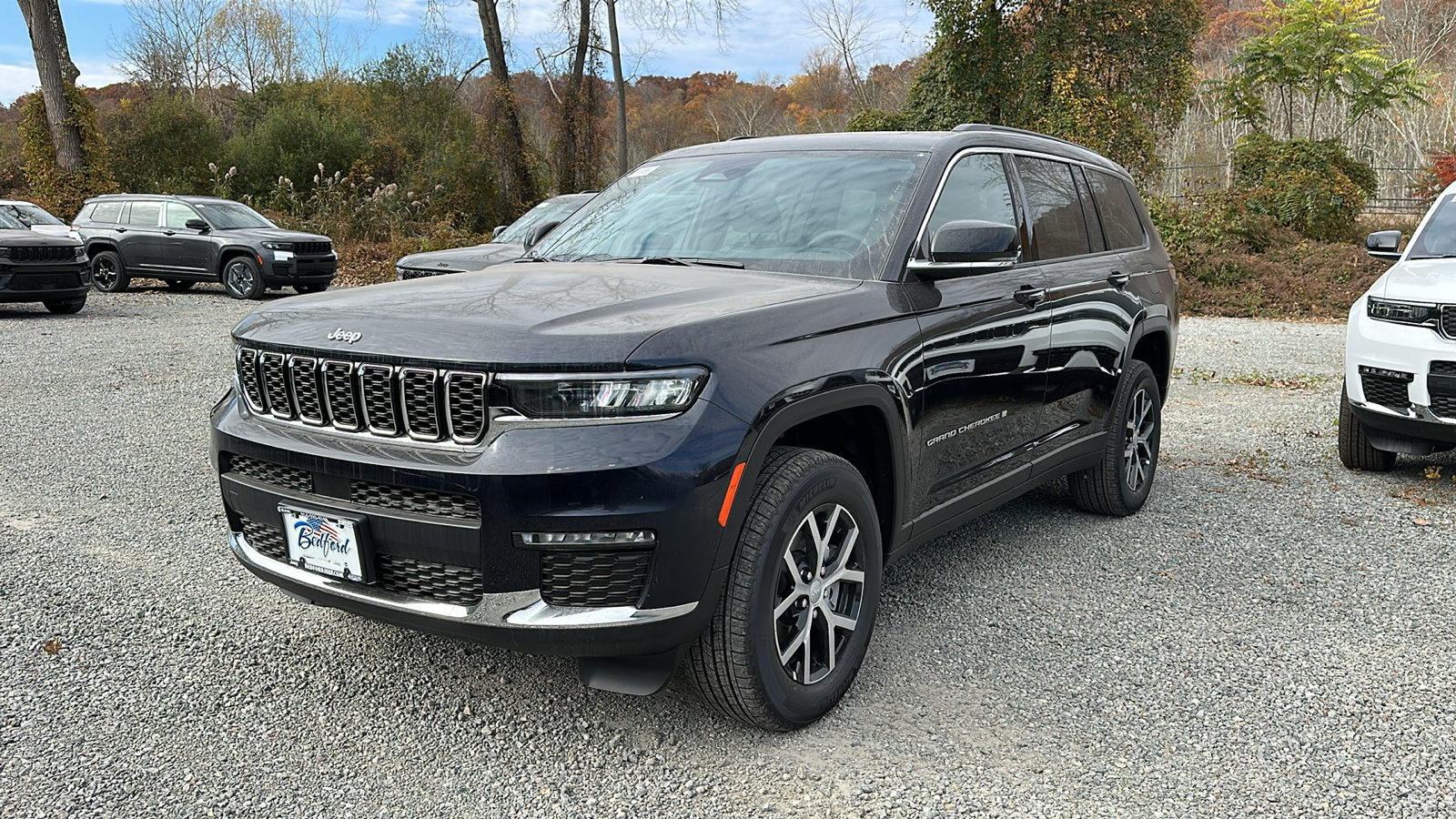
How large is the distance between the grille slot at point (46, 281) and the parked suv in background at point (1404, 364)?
15.4m

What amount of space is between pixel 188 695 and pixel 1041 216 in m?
3.71

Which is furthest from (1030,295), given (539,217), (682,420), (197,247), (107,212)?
(107,212)

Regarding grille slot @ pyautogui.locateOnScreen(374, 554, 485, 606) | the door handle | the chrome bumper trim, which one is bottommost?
the chrome bumper trim

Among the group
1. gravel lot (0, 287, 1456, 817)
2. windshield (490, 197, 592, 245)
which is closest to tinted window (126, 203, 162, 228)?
windshield (490, 197, 592, 245)

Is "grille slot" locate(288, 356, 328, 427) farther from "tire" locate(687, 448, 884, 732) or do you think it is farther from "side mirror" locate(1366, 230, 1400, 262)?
"side mirror" locate(1366, 230, 1400, 262)

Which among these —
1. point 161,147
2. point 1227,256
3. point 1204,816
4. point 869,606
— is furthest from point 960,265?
point 161,147

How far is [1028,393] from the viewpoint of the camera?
4281mm

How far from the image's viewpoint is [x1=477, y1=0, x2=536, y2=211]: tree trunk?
26.7 meters

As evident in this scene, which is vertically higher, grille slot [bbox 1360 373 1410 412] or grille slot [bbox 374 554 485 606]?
grille slot [bbox 374 554 485 606]

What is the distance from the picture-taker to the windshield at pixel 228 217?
18.0 metres

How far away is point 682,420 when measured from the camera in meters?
2.67

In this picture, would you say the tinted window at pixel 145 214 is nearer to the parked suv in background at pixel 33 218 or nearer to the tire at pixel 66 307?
the parked suv in background at pixel 33 218

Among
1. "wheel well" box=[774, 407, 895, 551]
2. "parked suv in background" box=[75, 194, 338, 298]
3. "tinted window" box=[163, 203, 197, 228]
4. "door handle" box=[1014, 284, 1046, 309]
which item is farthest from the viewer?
"tinted window" box=[163, 203, 197, 228]

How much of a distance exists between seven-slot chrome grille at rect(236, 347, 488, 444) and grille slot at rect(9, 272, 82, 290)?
1380cm
